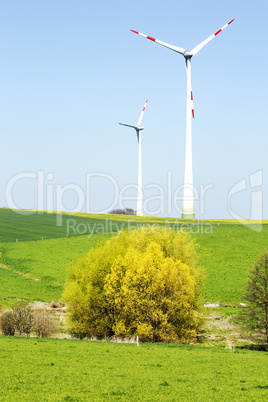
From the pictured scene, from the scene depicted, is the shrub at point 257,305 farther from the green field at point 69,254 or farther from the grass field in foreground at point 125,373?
the green field at point 69,254

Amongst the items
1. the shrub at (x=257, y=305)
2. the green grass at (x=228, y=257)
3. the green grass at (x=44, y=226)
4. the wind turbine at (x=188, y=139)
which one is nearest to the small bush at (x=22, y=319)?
the shrub at (x=257, y=305)

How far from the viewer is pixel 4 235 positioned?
95.8 meters

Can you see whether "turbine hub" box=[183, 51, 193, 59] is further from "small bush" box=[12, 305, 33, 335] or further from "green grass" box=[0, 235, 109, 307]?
"small bush" box=[12, 305, 33, 335]

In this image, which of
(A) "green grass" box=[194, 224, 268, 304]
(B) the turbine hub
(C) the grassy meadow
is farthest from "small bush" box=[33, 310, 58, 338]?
(B) the turbine hub

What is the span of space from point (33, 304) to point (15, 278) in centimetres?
1551

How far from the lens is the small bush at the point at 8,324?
1524 inches

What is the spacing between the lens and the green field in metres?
58.7

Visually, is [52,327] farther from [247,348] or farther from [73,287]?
[247,348]

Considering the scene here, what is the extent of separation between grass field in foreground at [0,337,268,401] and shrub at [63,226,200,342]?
20.4 ft

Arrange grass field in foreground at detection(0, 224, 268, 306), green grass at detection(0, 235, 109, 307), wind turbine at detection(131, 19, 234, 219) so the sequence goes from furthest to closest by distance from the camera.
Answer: wind turbine at detection(131, 19, 234, 219) < grass field in foreground at detection(0, 224, 268, 306) < green grass at detection(0, 235, 109, 307)

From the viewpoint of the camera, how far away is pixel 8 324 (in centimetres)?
3888

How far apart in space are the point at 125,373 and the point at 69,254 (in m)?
56.6

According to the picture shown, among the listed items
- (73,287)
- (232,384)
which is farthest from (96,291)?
(232,384)

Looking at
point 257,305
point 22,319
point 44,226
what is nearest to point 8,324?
point 22,319
